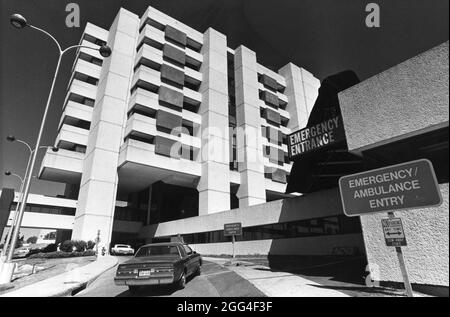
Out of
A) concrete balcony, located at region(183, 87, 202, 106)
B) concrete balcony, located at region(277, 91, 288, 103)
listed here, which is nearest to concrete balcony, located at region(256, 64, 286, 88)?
concrete balcony, located at region(277, 91, 288, 103)

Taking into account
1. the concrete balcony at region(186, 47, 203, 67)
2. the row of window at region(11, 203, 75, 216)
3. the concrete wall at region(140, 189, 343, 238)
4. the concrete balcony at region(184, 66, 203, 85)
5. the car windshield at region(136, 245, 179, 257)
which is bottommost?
the car windshield at region(136, 245, 179, 257)

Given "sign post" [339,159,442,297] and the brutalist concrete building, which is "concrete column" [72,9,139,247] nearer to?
the brutalist concrete building

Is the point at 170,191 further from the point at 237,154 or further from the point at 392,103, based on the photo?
the point at 392,103

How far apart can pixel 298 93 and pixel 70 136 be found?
128 feet

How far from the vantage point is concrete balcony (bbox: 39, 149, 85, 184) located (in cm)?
3356

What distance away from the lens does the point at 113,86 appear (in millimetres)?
35938

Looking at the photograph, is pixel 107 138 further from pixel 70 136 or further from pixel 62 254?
pixel 62 254

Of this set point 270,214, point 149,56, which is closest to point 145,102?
point 149,56

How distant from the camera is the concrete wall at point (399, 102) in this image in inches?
218

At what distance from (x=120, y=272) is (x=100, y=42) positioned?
43580mm

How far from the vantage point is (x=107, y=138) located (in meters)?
33.7

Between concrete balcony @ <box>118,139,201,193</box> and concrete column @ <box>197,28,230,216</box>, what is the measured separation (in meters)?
2.07
